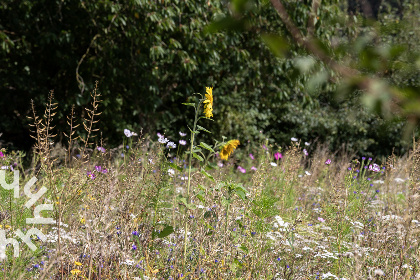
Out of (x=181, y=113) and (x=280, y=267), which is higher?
(x=181, y=113)

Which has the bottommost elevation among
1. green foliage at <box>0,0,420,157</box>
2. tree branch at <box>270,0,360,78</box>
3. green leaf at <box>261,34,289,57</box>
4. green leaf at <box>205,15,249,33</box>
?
tree branch at <box>270,0,360,78</box>

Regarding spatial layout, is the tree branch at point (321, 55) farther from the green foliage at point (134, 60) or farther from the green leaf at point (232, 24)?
the green foliage at point (134, 60)

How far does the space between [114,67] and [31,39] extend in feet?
4.95

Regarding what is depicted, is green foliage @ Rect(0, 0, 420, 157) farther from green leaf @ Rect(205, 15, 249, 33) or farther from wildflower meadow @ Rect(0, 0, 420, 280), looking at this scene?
green leaf @ Rect(205, 15, 249, 33)

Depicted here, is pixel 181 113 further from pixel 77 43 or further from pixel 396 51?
pixel 396 51

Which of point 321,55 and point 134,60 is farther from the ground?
point 134,60

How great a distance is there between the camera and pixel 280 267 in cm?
256

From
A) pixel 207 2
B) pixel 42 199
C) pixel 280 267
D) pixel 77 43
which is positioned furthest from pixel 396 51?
pixel 77 43

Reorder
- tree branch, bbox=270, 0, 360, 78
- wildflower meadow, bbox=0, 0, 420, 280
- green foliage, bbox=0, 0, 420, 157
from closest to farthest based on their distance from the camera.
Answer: tree branch, bbox=270, 0, 360, 78, wildflower meadow, bbox=0, 0, 420, 280, green foliage, bbox=0, 0, 420, 157

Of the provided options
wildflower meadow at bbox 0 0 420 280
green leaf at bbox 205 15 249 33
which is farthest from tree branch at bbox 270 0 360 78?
green leaf at bbox 205 15 249 33

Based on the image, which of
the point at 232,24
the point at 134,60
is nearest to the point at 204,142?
the point at 134,60

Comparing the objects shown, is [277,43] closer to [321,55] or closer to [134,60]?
[321,55]

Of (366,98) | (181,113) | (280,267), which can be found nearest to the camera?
(366,98)

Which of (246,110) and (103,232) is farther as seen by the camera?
(246,110)
